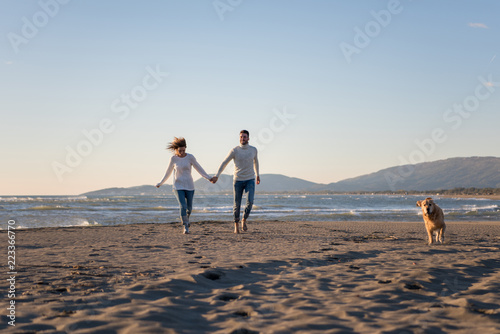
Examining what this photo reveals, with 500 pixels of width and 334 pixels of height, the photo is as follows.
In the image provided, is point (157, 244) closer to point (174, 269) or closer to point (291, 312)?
point (174, 269)

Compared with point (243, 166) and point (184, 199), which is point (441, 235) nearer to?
point (243, 166)

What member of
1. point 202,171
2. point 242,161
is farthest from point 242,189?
point 202,171

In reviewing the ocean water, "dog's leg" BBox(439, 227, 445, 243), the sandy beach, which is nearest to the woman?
the sandy beach

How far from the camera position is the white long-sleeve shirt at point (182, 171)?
908 centimetres

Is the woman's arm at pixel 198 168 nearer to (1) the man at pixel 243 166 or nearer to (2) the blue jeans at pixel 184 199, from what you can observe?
(1) the man at pixel 243 166

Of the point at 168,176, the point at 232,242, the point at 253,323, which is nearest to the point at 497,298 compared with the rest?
the point at 253,323

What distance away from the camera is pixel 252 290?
4.03 meters

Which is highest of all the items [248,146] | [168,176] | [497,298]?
[248,146]

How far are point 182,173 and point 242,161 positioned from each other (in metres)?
1.45

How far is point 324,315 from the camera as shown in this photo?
3.24 m

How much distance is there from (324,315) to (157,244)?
487cm

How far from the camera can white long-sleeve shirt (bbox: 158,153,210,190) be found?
908cm

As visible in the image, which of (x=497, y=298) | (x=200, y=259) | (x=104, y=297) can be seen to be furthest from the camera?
(x=200, y=259)

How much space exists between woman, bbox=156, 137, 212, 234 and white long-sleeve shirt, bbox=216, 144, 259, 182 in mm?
678
